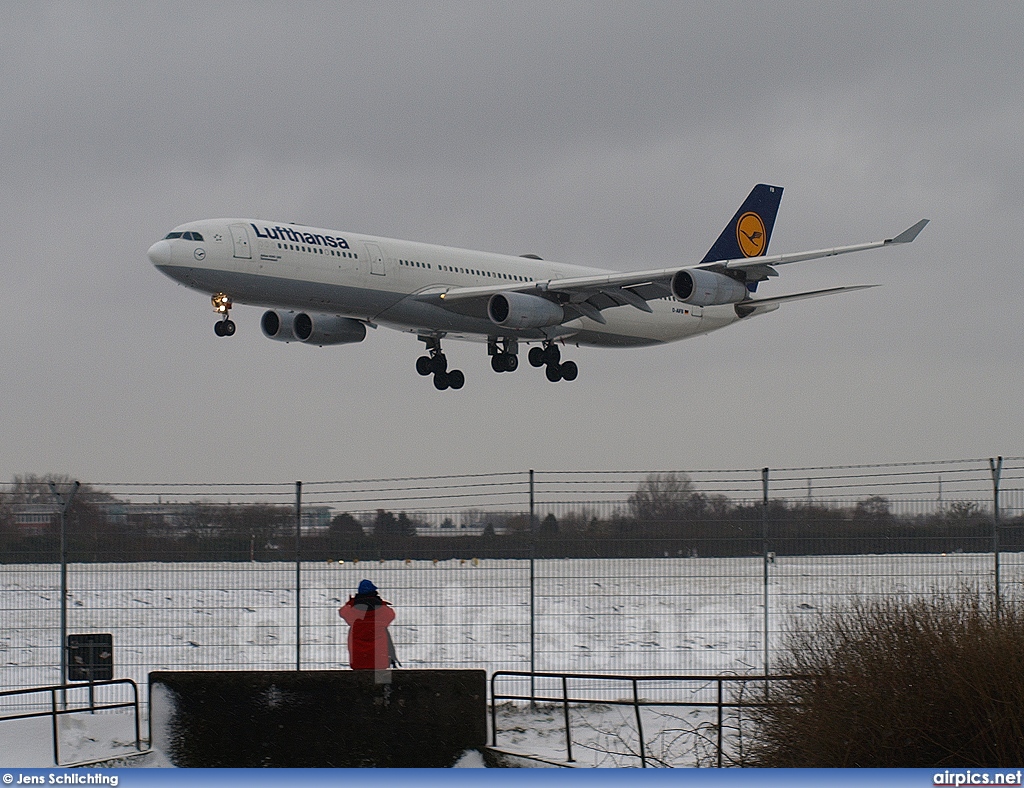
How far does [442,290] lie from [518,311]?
87.8 inches

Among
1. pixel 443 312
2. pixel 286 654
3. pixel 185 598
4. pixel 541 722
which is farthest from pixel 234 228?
pixel 541 722

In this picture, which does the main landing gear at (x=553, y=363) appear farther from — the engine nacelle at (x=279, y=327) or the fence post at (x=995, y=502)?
the fence post at (x=995, y=502)

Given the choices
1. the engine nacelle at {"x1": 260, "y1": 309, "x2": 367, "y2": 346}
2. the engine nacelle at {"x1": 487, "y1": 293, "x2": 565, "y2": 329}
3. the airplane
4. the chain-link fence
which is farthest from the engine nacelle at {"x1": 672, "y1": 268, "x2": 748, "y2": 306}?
the chain-link fence

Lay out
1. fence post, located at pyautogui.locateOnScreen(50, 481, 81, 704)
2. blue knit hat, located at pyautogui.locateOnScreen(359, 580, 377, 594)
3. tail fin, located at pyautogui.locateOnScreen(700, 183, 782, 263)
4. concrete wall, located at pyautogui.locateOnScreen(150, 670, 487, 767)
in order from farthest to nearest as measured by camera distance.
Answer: tail fin, located at pyautogui.locateOnScreen(700, 183, 782, 263) → fence post, located at pyautogui.locateOnScreen(50, 481, 81, 704) → blue knit hat, located at pyautogui.locateOnScreen(359, 580, 377, 594) → concrete wall, located at pyautogui.locateOnScreen(150, 670, 487, 767)

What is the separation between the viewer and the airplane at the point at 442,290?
30.5 m

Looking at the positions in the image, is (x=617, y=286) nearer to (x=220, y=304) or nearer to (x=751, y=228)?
(x=220, y=304)

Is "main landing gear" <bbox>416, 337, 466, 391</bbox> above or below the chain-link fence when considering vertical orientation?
above

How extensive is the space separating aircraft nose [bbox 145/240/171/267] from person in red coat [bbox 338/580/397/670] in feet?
66.5

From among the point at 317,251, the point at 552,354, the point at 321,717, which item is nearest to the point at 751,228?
the point at 552,354

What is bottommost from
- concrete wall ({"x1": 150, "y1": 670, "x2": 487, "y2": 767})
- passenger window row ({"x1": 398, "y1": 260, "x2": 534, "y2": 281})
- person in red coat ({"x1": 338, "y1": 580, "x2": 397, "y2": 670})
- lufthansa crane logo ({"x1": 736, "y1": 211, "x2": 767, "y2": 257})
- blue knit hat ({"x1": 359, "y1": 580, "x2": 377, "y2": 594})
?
concrete wall ({"x1": 150, "y1": 670, "x2": 487, "y2": 767})

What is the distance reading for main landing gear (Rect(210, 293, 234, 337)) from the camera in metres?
29.7

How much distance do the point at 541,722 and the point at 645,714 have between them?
105cm

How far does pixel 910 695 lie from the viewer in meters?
8.08

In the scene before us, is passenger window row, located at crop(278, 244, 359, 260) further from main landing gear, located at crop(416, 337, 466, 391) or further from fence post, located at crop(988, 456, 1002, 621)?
fence post, located at crop(988, 456, 1002, 621)
